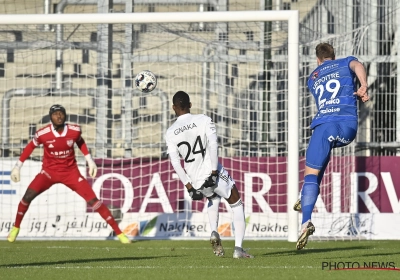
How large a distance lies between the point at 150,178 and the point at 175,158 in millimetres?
4695

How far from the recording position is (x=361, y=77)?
8.41m

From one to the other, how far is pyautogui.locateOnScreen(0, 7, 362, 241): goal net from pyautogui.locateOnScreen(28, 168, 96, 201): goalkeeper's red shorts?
1.26 m

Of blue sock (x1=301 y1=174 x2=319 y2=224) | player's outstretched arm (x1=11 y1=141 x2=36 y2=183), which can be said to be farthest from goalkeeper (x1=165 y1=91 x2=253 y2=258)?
player's outstretched arm (x1=11 y1=141 x2=36 y2=183)

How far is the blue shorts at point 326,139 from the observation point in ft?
27.8

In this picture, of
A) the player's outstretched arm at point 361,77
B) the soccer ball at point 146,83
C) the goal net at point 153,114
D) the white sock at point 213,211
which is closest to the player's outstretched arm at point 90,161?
the goal net at point 153,114

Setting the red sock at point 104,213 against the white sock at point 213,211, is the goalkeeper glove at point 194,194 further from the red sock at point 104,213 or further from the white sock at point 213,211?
A: the red sock at point 104,213

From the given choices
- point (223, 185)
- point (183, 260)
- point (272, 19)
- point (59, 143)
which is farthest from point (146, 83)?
point (183, 260)

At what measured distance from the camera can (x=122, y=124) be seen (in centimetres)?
1431

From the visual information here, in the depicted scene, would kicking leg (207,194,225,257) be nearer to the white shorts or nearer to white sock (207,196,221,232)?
white sock (207,196,221,232)

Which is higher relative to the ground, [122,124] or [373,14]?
[373,14]

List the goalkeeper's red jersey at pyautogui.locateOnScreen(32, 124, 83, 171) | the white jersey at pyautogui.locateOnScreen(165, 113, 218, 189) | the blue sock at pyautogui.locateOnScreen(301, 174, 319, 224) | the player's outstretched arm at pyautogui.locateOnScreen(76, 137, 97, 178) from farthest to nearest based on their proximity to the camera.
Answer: the goalkeeper's red jersey at pyautogui.locateOnScreen(32, 124, 83, 171), the player's outstretched arm at pyautogui.locateOnScreen(76, 137, 97, 178), the white jersey at pyautogui.locateOnScreen(165, 113, 218, 189), the blue sock at pyautogui.locateOnScreen(301, 174, 319, 224)

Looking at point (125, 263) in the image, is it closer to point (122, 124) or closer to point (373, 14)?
point (122, 124)

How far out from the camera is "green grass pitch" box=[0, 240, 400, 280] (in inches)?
287

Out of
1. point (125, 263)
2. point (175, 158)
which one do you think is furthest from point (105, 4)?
point (125, 263)
